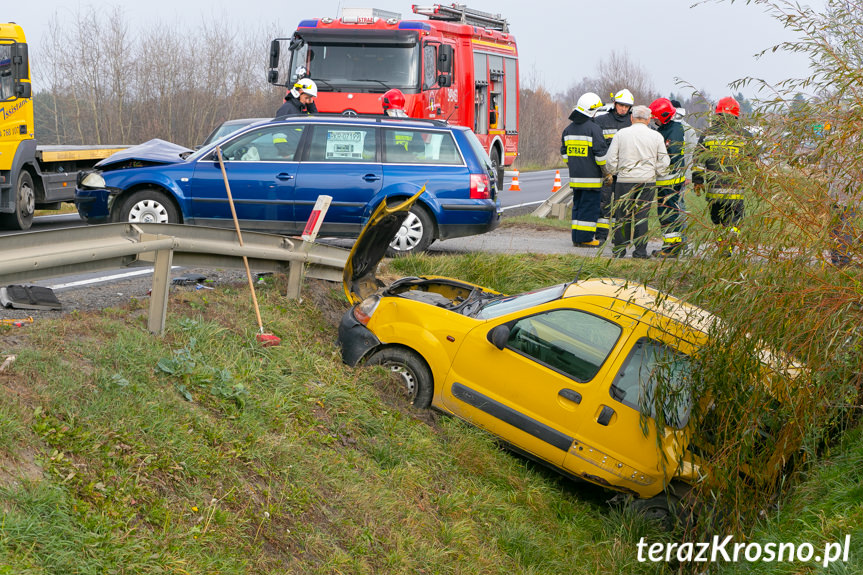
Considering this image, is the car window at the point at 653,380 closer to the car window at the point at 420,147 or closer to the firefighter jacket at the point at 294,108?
the car window at the point at 420,147

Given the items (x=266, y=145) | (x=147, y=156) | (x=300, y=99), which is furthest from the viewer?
(x=300, y=99)

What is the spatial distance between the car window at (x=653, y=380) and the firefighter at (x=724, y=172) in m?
0.92

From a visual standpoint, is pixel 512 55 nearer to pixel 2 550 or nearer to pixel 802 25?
pixel 802 25

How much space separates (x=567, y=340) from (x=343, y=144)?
203 inches

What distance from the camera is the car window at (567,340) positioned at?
641 centimetres

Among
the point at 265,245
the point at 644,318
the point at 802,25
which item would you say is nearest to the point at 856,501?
the point at 644,318

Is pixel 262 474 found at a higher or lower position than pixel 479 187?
lower

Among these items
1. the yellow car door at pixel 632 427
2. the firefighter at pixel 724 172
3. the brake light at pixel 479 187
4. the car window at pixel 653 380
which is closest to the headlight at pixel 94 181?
the brake light at pixel 479 187

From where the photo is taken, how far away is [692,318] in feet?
18.7

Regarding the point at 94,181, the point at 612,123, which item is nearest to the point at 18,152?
the point at 94,181

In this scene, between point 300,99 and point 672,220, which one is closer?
point 672,220

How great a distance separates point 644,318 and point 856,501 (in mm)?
1940

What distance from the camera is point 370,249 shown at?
823 centimetres

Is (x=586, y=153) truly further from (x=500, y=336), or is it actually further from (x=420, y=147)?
(x=500, y=336)
